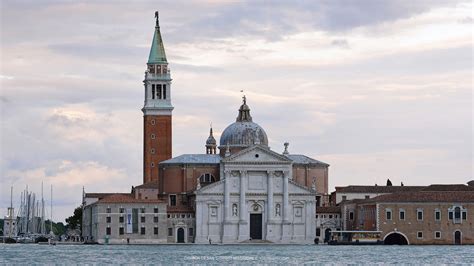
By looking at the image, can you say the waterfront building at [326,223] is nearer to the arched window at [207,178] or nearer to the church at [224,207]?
the church at [224,207]

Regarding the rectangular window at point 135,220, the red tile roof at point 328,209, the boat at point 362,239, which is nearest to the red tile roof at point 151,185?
the rectangular window at point 135,220

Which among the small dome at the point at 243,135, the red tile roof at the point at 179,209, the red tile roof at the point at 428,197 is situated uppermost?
the small dome at the point at 243,135

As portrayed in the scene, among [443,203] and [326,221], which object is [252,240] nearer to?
[326,221]

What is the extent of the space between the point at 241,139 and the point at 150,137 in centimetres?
1542

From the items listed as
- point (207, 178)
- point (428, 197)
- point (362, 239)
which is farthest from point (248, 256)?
point (207, 178)

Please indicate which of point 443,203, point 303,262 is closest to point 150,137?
point 443,203

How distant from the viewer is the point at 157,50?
158m

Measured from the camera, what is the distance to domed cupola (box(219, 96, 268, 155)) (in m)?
142

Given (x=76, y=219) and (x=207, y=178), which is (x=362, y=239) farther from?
(x=76, y=219)

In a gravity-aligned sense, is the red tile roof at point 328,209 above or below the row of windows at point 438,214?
above

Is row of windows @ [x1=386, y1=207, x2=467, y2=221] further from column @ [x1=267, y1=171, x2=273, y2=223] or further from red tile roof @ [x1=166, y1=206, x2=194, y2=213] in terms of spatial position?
red tile roof @ [x1=166, y1=206, x2=194, y2=213]

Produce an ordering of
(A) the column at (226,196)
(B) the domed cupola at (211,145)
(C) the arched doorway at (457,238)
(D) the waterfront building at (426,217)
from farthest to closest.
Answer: (B) the domed cupola at (211,145)
(A) the column at (226,196)
(C) the arched doorway at (457,238)
(D) the waterfront building at (426,217)

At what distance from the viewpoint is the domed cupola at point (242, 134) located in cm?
14238

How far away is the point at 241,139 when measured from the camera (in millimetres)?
142500
